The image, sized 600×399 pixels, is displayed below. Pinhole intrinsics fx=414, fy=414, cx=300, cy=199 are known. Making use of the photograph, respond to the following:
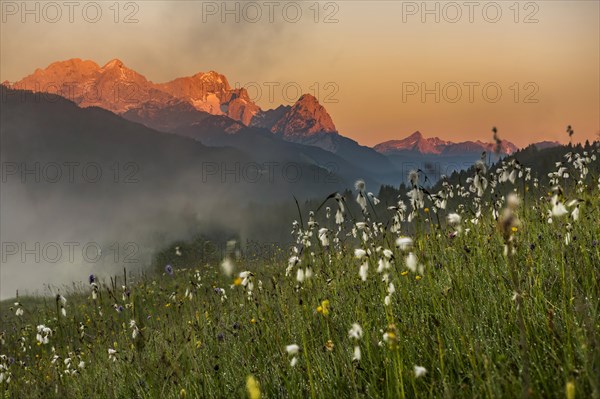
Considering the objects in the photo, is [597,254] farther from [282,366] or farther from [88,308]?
[88,308]

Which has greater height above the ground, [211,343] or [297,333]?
[297,333]

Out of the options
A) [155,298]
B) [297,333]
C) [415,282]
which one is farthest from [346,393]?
[155,298]

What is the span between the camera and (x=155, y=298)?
686 inches

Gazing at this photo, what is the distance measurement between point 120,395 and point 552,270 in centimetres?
587

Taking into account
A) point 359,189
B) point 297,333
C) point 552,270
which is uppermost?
point 359,189

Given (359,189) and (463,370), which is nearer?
(463,370)

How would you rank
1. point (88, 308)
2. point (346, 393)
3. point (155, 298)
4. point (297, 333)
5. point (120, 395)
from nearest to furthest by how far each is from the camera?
point (346, 393), point (297, 333), point (120, 395), point (155, 298), point (88, 308)

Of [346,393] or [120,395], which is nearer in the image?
[346,393]

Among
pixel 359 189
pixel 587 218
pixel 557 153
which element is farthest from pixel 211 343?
pixel 557 153

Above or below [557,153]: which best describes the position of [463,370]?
below

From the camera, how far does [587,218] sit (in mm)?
6414

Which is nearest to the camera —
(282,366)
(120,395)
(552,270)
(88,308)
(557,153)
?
(282,366)

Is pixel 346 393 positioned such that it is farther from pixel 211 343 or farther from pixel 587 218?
pixel 587 218

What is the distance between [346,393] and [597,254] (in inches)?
130
